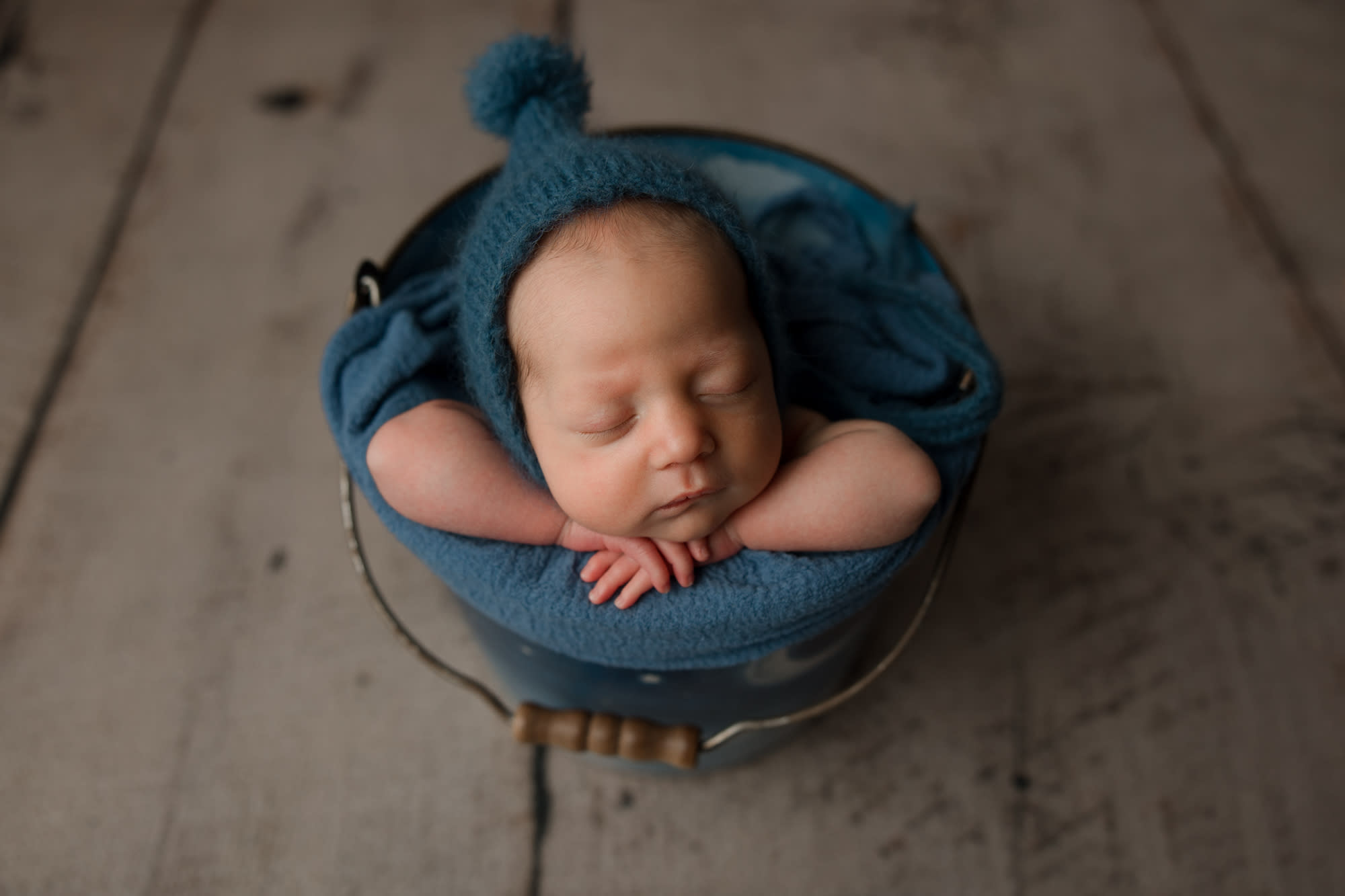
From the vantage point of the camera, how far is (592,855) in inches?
36.9

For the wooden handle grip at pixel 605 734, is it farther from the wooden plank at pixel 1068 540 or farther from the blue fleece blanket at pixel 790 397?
the wooden plank at pixel 1068 540

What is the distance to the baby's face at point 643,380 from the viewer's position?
586 mm

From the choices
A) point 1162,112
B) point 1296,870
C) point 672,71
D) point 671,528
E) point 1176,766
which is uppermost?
point 672,71

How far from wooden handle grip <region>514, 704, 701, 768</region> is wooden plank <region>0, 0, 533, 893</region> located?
24 cm

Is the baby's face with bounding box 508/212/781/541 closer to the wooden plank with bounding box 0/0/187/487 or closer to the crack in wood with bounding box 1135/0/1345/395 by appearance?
the wooden plank with bounding box 0/0/187/487

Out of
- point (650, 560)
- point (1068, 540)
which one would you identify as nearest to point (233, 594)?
point (650, 560)

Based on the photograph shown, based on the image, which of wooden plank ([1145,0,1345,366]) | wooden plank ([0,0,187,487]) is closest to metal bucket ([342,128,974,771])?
wooden plank ([0,0,187,487])

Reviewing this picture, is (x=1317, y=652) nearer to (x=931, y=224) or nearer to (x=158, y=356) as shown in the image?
(x=931, y=224)

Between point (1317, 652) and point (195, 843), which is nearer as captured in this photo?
point (195, 843)

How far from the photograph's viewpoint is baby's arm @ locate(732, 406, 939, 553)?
2.12ft

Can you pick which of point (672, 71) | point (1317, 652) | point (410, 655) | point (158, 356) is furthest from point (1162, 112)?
point (158, 356)

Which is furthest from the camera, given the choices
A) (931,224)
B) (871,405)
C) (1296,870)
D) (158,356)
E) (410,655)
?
(931,224)

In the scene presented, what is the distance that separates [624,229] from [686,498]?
18cm

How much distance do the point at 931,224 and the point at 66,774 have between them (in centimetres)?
125
